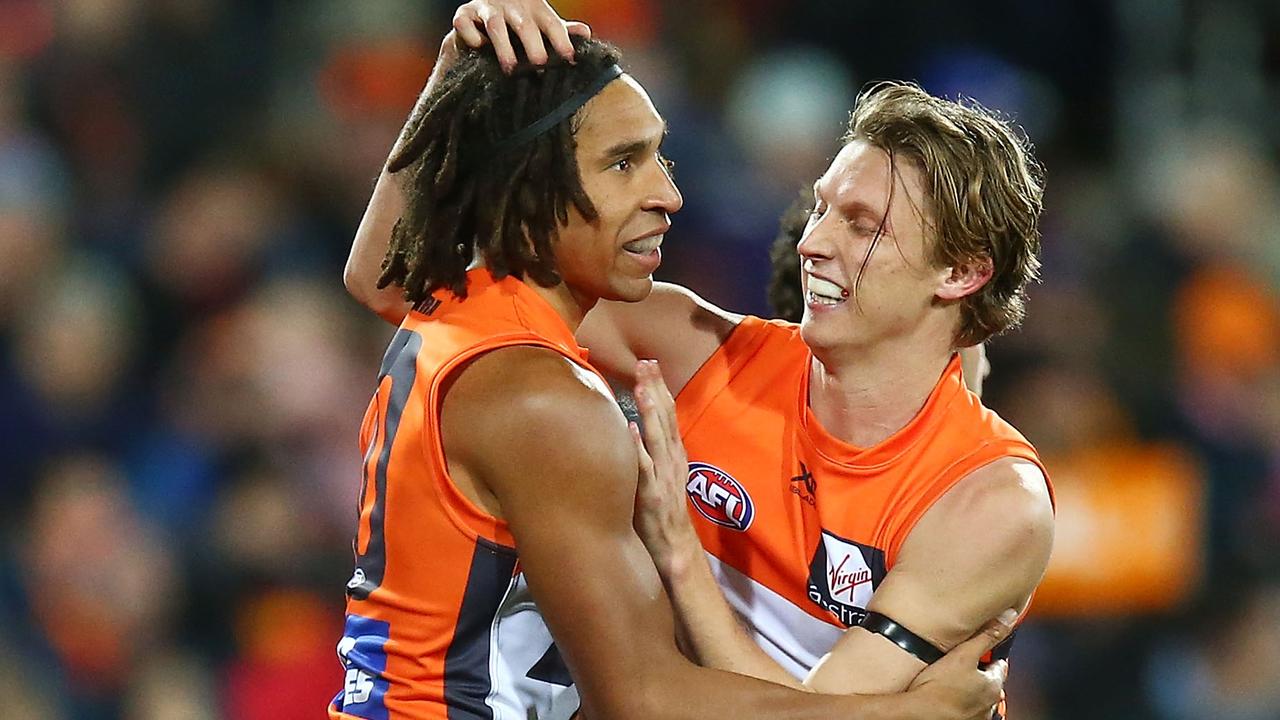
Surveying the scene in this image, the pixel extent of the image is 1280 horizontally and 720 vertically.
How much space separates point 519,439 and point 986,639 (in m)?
1.10

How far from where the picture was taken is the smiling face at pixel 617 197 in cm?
334

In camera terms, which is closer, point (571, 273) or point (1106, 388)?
point (571, 273)

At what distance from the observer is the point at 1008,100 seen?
8406 mm

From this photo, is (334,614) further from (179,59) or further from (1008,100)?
(1008,100)

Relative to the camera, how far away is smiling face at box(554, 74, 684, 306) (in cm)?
334

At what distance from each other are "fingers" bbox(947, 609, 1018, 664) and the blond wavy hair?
2.03 ft

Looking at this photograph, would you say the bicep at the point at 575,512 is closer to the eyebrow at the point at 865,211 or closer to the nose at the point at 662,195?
the nose at the point at 662,195

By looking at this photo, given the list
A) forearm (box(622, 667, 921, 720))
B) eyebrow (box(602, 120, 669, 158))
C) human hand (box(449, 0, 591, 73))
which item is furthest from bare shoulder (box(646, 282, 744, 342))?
forearm (box(622, 667, 921, 720))

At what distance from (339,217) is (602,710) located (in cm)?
474

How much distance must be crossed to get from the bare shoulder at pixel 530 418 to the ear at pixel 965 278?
37.5 inches

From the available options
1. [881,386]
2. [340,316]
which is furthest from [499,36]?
[340,316]

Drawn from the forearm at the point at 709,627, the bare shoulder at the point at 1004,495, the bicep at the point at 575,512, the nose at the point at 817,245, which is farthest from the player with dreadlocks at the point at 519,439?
the nose at the point at 817,245

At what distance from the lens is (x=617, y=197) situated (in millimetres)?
3367

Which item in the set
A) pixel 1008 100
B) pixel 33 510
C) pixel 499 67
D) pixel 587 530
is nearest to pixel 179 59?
pixel 33 510
